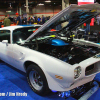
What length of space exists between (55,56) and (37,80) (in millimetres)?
643

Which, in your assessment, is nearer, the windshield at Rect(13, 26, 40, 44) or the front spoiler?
the front spoiler

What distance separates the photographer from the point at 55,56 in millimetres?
2662

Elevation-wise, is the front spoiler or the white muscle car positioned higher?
the white muscle car

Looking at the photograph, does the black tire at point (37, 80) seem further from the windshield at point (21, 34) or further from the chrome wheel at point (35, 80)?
the windshield at point (21, 34)

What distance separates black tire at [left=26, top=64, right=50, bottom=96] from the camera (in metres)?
2.12

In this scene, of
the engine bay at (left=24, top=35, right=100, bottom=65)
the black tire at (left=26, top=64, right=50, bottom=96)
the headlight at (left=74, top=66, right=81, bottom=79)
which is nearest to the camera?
the headlight at (left=74, top=66, right=81, bottom=79)

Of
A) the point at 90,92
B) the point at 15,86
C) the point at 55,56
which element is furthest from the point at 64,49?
the point at 15,86

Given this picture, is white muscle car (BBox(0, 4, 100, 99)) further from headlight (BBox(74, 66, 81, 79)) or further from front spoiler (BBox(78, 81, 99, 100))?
front spoiler (BBox(78, 81, 99, 100))

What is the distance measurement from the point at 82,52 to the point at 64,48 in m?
0.51

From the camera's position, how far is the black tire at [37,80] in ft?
6.94

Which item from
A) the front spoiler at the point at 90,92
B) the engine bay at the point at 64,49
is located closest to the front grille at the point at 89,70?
the engine bay at the point at 64,49

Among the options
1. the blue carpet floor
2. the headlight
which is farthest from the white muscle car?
the blue carpet floor

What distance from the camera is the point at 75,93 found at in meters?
2.37

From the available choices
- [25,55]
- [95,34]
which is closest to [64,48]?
[25,55]
